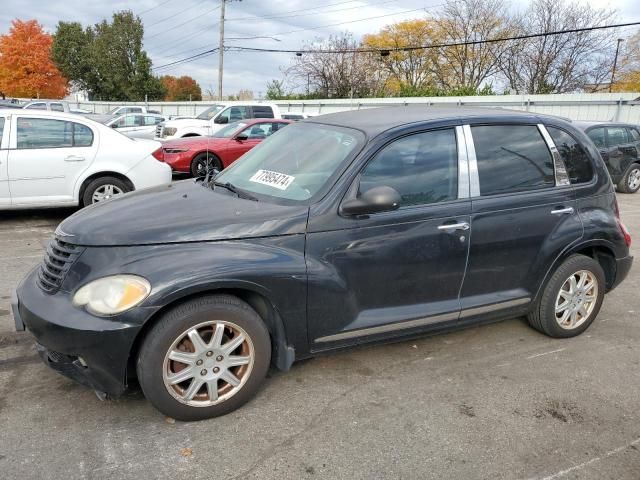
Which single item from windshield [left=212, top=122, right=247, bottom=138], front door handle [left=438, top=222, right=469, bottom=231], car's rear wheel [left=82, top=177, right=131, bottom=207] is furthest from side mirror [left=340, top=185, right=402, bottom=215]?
windshield [left=212, top=122, right=247, bottom=138]

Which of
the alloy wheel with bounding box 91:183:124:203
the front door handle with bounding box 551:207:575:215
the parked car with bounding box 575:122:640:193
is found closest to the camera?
the front door handle with bounding box 551:207:575:215

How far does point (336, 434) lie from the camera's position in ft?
9.74

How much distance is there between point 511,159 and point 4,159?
6.31 metres

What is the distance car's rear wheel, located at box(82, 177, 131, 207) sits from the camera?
7.61 metres

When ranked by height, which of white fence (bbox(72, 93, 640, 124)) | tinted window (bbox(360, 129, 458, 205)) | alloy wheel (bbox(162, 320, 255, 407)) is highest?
white fence (bbox(72, 93, 640, 124))

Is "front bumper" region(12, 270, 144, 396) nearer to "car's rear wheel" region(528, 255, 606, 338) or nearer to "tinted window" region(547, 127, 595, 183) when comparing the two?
"car's rear wheel" region(528, 255, 606, 338)

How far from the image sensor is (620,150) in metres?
12.9

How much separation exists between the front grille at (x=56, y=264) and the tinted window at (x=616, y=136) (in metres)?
12.8

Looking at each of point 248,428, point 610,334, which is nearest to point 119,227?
point 248,428

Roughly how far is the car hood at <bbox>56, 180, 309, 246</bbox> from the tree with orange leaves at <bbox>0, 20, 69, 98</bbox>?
2475 inches

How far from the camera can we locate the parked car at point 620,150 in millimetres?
12586

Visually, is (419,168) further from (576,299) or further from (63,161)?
(63,161)

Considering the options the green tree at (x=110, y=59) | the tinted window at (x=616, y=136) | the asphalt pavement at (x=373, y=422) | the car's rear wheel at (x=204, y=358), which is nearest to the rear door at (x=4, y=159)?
the asphalt pavement at (x=373, y=422)

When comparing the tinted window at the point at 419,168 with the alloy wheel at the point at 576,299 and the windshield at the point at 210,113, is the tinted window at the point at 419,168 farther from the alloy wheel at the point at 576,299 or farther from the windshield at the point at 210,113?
the windshield at the point at 210,113
